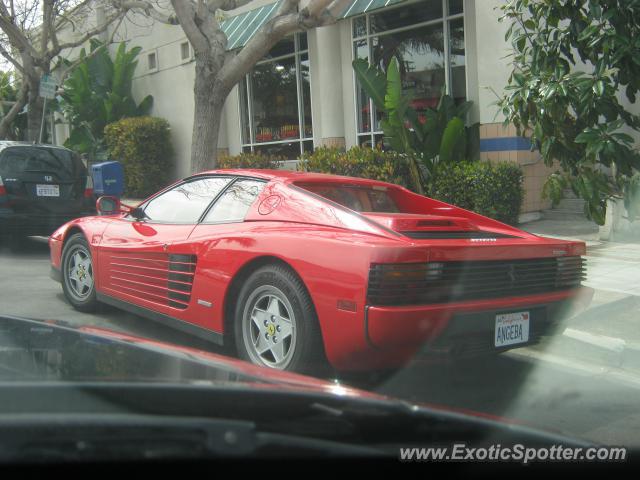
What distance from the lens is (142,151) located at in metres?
18.8

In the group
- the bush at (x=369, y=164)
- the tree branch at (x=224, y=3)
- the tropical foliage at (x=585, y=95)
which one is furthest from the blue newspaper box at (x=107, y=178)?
the tropical foliage at (x=585, y=95)

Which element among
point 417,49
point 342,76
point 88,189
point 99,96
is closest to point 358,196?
point 88,189

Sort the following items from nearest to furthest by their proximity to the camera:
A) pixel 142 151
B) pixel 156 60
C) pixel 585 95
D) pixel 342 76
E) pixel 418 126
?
pixel 585 95
pixel 418 126
pixel 342 76
pixel 142 151
pixel 156 60

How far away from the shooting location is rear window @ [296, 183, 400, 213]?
17.7 feet

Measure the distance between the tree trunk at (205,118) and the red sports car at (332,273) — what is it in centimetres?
632

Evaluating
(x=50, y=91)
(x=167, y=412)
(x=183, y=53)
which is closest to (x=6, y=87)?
(x=183, y=53)

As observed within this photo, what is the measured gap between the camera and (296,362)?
4281 mm

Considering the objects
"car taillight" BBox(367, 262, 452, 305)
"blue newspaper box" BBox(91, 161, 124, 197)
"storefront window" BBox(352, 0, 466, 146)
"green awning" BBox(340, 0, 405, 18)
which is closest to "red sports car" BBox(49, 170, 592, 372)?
"car taillight" BBox(367, 262, 452, 305)

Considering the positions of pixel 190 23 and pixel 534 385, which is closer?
pixel 534 385

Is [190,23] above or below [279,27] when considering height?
above

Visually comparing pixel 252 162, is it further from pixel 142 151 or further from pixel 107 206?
pixel 107 206

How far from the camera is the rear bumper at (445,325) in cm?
391

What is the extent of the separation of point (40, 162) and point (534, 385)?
8.29 m

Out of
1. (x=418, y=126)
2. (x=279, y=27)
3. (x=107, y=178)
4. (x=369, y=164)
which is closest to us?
(x=279, y=27)
